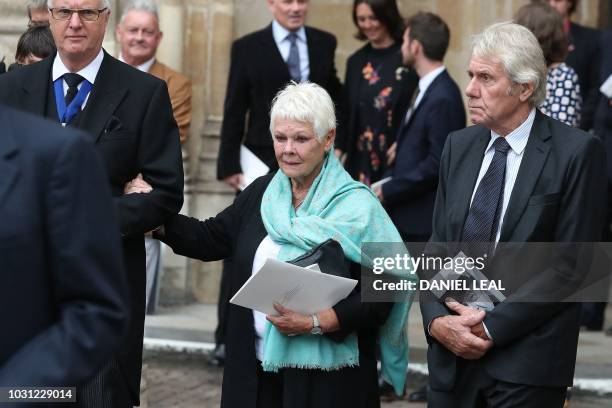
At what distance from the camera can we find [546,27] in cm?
703

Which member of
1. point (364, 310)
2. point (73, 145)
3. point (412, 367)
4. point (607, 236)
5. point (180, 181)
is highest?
point (73, 145)

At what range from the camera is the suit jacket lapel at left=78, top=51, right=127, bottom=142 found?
4832mm

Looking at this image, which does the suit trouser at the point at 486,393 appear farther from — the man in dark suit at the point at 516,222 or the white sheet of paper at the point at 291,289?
the white sheet of paper at the point at 291,289

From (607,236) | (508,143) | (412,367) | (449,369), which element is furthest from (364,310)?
(607,236)

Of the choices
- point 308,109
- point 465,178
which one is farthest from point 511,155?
point 308,109

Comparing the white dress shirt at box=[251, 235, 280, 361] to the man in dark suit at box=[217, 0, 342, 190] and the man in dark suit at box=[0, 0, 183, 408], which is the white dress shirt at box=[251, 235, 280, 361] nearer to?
the man in dark suit at box=[0, 0, 183, 408]

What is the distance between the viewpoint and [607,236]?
849cm

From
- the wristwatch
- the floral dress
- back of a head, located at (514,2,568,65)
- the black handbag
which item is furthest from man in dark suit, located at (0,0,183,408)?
the floral dress

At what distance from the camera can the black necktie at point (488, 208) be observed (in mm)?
4879

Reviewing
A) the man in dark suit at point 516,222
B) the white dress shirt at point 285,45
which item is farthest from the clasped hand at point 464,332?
the white dress shirt at point 285,45

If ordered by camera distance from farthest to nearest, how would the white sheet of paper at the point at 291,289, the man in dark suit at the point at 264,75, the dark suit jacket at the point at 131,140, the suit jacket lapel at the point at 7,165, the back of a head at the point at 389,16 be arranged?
the man in dark suit at the point at 264,75
the back of a head at the point at 389,16
the dark suit jacket at the point at 131,140
the white sheet of paper at the point at 291,289
the suit jacket lapel at the point at 7,165

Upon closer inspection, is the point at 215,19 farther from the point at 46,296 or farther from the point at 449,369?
the point at 46,296

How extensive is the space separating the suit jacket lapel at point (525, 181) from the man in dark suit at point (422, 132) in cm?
266

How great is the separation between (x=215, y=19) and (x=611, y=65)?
115 inches
